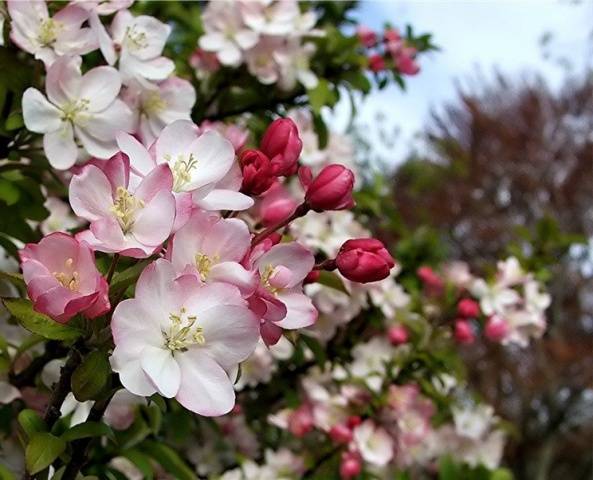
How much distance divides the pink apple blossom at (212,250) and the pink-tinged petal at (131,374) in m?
0.09

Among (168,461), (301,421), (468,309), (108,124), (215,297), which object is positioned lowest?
(301,421)

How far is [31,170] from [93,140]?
25 centimetres

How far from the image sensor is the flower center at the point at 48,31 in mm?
1065

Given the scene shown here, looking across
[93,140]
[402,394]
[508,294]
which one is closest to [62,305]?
[93,140]

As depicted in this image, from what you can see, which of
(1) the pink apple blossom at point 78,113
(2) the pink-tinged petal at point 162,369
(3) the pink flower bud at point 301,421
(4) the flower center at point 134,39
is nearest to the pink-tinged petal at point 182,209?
(2) the pink-tinged petal at point 162,369

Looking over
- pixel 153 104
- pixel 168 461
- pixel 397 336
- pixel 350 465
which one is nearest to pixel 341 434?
pixel 350 465

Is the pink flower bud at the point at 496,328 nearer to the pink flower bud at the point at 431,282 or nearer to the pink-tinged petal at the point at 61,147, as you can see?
the pink flower bud at the point at 431,282

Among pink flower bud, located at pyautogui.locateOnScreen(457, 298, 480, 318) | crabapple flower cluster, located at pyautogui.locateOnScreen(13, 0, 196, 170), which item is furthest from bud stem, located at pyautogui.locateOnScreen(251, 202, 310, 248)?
pink flower bud, located at pyautogui.locateOnScreen(457, 298, 480, 318)

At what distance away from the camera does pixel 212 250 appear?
0.72 meters

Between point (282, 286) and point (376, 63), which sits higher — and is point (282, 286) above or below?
above

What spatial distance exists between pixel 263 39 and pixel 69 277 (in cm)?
106

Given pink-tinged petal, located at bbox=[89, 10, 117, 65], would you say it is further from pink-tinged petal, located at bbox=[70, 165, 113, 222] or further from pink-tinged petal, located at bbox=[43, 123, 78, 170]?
pink-tinged petal, located at bbox=[70, 165, 113, 222]

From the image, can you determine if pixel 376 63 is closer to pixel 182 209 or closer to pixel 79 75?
pixel 79 75

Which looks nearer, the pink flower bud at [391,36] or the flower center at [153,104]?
the flower center at [153,104]
